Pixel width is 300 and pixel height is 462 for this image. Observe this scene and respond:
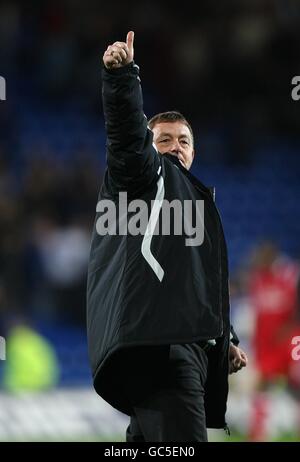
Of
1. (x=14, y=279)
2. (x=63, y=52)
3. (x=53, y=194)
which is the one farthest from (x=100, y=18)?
(x=14, y=279)

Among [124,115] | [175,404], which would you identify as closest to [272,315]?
[175,404]

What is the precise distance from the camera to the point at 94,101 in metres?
8.50

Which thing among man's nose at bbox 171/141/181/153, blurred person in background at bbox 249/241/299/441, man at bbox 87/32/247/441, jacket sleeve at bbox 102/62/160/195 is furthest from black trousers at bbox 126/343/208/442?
blurred person in background at bbox 249/241/299/441

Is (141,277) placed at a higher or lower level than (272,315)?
higher

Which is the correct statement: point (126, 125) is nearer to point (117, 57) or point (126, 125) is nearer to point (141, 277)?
point (117, 57)

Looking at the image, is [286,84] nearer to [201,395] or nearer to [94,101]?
[94,101]

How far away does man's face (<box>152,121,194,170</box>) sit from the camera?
2.84 meters

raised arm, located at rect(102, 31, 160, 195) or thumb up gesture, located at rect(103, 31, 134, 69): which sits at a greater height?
thumb up gesture, located at rect(103, 31, 134, 69)

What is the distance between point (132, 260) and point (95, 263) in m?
0.19

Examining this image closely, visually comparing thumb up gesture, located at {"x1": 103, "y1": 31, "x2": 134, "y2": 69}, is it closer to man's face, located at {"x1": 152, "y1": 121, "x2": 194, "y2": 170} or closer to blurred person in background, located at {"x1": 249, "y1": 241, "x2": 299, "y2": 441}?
man's face, located at {"x1": 152, "y1": 121, "x2": 194, "y2": 170}

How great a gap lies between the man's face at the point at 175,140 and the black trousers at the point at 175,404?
2.23 feet

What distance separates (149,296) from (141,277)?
54mm

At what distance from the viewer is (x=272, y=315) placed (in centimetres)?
661

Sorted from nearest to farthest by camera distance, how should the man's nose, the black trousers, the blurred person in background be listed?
the black trousers
the man's nose
the blurred person in background
